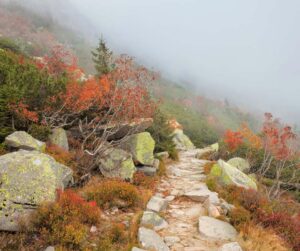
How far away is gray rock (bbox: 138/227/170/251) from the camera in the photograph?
20.4 feet

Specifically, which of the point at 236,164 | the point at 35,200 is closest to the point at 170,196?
the point at 35,200

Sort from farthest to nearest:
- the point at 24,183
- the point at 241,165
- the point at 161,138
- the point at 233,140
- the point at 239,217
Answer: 1. the point at 233,140
2. the point at 241,165
3. the point at 161,138
4. the point at 239,217
5. the point at 24,183

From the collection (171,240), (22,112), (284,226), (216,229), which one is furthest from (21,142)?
(284,226)

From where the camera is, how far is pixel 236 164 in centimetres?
1948

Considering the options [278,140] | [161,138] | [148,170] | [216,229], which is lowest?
[161,138]

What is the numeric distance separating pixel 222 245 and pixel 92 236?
10.1 ft

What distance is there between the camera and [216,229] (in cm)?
741

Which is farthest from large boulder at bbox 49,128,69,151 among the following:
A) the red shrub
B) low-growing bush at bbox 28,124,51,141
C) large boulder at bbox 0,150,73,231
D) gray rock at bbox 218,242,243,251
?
the red shrub

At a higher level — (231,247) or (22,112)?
(22,112)

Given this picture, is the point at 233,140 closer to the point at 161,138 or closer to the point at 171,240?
the point at 161,138

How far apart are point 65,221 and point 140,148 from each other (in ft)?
22.7

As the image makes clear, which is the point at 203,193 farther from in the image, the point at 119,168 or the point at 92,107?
the point at 92,107

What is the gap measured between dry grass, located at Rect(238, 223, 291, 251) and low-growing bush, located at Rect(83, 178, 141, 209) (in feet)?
10.6

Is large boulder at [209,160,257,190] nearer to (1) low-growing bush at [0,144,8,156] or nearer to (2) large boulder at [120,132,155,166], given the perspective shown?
(2) large boulder at [120,132,155,166]
